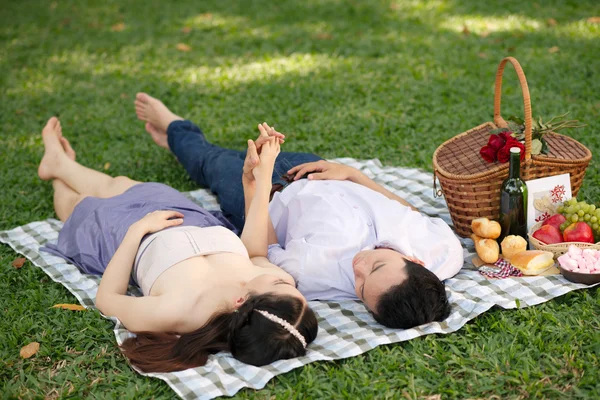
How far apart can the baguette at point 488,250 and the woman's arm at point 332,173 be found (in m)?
0.57

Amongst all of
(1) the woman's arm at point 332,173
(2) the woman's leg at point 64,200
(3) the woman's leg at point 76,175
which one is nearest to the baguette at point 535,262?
(1) the woman's arm at point 332,173

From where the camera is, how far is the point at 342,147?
17.2 ft

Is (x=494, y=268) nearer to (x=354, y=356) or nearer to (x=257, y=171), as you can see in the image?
(x=354, y=356)

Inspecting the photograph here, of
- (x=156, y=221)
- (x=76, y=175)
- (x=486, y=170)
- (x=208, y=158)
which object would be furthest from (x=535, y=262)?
(x=76, y=175)

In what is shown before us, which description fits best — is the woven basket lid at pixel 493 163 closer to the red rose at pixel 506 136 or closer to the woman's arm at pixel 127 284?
the red rose at pixel 506 136

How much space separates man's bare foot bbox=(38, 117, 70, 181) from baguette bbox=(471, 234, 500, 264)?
2847mm

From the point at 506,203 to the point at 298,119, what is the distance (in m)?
2.60

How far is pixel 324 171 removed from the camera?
13.0 feet

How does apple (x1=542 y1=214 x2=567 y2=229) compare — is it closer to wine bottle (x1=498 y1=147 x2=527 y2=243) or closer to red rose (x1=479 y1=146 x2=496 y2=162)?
wine bottle (x1=498 y1=147 x2=527 y2=243)

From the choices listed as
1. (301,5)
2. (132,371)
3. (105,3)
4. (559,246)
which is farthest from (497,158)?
(105,3)

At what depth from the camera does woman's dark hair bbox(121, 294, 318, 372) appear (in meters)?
2.77

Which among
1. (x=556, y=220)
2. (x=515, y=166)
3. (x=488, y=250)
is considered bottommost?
(x=488, y=250)

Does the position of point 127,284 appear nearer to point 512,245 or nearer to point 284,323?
point 284,323

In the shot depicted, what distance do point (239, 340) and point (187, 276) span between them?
17.1 inches
